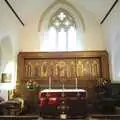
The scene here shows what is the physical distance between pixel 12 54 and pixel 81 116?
527 centimetres

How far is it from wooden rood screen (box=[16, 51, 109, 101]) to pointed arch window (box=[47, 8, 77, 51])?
37.8 inches

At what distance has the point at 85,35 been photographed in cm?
1343

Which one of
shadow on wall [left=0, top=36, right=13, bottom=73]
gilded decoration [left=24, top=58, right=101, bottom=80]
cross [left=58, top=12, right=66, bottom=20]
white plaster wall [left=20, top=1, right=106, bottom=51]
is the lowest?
gilded decoration [left=24, top=58, right=101, bottom=80]

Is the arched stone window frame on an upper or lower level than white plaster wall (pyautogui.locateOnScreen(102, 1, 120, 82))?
upper

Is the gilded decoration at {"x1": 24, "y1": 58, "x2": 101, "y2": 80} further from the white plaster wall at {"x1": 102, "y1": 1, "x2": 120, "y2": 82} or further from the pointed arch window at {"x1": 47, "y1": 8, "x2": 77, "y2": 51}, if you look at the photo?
the pointed arch window at {"x1": 47, "y1": 8, "x2": 77, "y2": 51}

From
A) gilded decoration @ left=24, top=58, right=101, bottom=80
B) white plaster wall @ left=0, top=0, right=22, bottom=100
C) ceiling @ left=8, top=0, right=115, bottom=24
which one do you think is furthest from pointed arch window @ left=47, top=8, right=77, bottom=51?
white plaster wall @ left=0, top=0, right=22, bottom=100

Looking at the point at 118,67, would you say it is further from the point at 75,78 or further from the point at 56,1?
the point at 56,1

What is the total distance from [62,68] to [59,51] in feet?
3.22

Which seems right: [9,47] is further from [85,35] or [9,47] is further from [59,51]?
[85,35]

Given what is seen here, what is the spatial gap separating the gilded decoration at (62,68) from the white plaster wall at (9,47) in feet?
3.06

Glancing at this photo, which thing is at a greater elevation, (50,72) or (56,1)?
(56,1)

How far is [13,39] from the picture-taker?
11.9m

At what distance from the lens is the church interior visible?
10984mm

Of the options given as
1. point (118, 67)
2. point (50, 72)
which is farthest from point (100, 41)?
point (50, 72)
